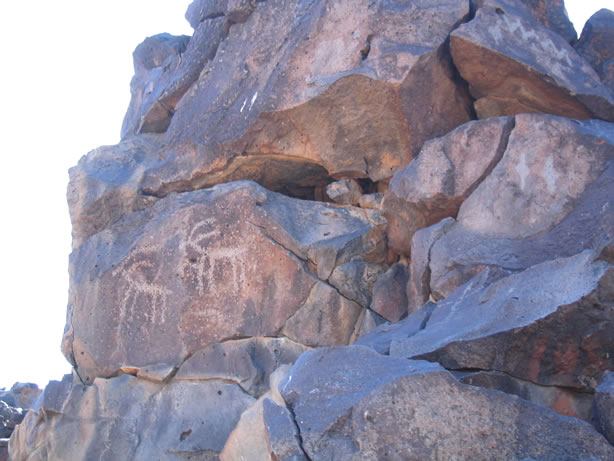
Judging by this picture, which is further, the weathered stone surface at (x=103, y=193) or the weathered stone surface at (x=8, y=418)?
the weathered stone surface at (x=8, y=418)

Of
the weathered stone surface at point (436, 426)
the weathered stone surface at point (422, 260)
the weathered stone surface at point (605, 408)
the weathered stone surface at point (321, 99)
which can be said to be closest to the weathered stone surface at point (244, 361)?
the weathered stone surface at point (422, 260)

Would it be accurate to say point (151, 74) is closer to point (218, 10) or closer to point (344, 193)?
point (218, 10)

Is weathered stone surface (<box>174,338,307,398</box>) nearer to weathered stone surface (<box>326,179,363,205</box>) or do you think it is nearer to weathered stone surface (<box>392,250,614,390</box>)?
weathered stone surface (<box>326,179,363,205</box>)

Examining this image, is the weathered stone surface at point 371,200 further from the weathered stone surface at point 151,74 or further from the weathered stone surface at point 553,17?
the weathered stone surface at point 151,74

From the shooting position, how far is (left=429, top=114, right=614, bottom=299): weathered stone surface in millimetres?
4023

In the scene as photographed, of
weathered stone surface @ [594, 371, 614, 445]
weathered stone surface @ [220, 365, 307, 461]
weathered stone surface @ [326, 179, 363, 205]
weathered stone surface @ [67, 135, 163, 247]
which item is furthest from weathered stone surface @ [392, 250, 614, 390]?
weathered stone surface @ [67, 135, 163, 247]

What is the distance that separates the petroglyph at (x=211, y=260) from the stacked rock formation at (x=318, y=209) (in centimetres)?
2

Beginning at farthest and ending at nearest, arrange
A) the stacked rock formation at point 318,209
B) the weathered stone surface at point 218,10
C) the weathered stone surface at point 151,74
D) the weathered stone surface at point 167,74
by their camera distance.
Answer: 1. the weathered stone surface at point 151,74
2. the weathered stone surface at point 167,74
3. the weathered stone surface at point 218,10
4. the stacked rock formation at point 318,209

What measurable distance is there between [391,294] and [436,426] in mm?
2548

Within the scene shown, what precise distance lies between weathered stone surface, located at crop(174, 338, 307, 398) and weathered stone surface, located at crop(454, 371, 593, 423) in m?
2.05

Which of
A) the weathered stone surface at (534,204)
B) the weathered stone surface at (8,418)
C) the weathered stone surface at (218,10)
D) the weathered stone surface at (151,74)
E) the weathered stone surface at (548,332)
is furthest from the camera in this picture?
the weathered stone surface at (151,74)

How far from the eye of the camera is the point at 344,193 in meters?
5.75

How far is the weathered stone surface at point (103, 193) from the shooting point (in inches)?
246

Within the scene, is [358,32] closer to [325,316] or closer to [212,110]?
[212,110]
